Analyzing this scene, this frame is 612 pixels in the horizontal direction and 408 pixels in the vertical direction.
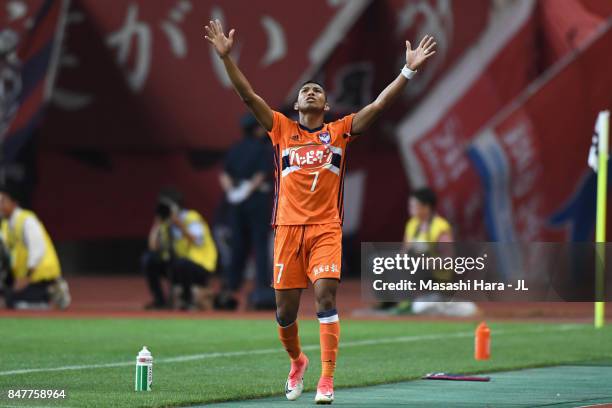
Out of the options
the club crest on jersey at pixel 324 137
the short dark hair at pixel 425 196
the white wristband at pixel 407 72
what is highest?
the short dark hair at pixel 425 196

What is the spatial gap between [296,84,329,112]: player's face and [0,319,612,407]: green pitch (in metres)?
2.02

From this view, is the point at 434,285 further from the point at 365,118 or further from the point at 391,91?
the point at 391,91

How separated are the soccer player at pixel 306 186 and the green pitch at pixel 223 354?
0.75 meters

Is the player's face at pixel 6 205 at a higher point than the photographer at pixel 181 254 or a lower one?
higher

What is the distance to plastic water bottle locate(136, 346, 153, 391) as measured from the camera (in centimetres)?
1042

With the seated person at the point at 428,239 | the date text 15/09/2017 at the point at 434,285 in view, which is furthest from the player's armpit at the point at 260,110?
the seated person at the point at 428,239

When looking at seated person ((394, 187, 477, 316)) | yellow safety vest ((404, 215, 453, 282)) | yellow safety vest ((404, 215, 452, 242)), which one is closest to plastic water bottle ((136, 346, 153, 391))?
seated person ((394, 187, 477, 316))

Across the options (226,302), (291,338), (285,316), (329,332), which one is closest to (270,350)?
(291,338)

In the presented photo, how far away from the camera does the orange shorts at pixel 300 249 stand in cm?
1054

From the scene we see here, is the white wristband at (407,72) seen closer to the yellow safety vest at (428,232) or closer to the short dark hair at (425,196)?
the yellow safety vest at (428,232)

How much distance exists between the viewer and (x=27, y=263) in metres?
20.9

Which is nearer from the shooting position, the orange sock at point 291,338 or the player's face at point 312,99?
the player's face at point 312,99

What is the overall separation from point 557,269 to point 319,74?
32.1ft

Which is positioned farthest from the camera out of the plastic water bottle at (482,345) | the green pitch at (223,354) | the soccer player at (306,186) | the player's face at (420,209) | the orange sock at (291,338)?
the player's face at (420,209)
